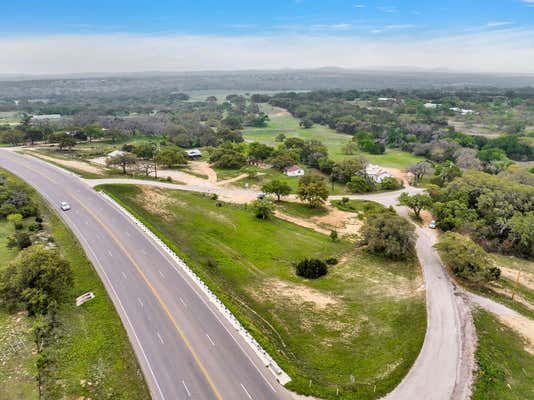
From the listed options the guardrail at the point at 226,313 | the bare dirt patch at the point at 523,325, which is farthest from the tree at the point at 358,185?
the guardrail at the point at 226,313

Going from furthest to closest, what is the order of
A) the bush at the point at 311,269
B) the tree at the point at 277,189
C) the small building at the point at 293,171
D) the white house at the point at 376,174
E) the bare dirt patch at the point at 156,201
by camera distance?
the small building at the point at 293,171 → the white house at the point at 376,174 → the tree at the point at 277,189 → the bare dirt patch at the point at 156,201 → the bush at the point at 311,269

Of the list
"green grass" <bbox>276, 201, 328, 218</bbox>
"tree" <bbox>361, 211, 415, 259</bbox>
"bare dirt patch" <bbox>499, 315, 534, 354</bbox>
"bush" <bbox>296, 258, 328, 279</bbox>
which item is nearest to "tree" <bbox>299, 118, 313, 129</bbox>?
"green grass" <bbox>276, 201, 328, 218</bbox>

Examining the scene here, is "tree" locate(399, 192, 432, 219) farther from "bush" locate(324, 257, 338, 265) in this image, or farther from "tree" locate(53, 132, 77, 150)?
"tree" locate(53, 132, 77, 150)

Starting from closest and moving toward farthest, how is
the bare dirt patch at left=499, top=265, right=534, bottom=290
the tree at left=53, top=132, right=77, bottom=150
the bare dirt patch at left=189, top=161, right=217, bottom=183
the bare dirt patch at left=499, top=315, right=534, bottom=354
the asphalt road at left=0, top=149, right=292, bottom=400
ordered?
the asphalt road at left=0, top=149, right=292, bottom=400 < the bare dirt patch at left=499, top=315, right=534, bottom=354 < the bare dirt patch at left=499, top=265, right=534, bottom=290 < the bare dirt patch at left=189, top=161, right=217, bottom=183 < the tree at left=53, top=132, right=77, bottom=150

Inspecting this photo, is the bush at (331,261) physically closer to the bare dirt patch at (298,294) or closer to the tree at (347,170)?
the bare dirt patch at (298,294)

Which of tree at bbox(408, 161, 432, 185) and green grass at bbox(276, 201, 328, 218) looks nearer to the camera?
green grass at bbox(276, 201, 328, 218)

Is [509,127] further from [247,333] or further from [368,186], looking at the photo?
[247,333]
